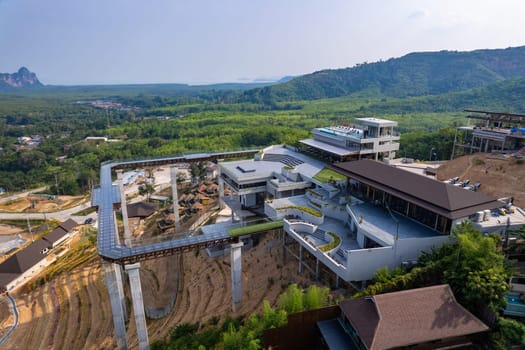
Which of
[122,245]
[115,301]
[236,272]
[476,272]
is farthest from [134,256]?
[476,272]

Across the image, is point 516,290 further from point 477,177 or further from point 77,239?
point 77,239

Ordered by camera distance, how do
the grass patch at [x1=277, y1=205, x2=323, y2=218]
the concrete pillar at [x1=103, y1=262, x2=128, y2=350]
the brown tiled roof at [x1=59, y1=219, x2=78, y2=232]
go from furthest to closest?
the brown tiled roof at [x1=59, y1=219, x2=78, y2=232]
the grass patch at [x1=277, y1=205, x2=323, y2=218]
the concrete pillar at [x1=103, y1=262, x2=128, y2=350]

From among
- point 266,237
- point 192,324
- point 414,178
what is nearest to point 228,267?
point 266,237

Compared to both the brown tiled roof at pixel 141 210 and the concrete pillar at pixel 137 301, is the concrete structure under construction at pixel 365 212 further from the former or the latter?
the brown tiled roof at pixel 141 210

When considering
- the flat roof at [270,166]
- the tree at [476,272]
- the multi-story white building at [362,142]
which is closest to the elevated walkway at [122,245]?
the flat roof at [270,166]

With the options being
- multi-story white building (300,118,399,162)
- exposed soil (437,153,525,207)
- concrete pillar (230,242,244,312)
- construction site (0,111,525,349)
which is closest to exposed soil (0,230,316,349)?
construction site (0,111,525,349)

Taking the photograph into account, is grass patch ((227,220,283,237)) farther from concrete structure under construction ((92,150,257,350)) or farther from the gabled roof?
the gabled roof
